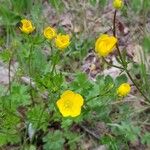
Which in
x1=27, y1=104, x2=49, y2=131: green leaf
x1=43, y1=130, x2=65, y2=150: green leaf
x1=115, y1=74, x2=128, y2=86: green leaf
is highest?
x1=115, y1=74, x2=128, y2=86: green leaf

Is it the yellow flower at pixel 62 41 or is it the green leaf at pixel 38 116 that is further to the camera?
the green leaf at pixel 38 116

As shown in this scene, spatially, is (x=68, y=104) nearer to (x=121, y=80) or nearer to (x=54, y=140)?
(x=54, y=140)

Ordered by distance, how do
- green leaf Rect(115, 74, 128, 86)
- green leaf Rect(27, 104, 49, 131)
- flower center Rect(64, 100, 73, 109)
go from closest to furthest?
flower center Rect(64, 100, 73, 109)
green leaf Rect(27, 104, 49, 131)
green leaf Rect(115, 74, 128, 86)

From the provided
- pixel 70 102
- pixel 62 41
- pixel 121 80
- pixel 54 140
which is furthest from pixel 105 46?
pixel 54 140

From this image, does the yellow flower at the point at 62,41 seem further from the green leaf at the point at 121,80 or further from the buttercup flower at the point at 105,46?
the green leaf at the point at 121,80

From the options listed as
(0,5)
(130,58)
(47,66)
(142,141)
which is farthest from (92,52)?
(142,141)

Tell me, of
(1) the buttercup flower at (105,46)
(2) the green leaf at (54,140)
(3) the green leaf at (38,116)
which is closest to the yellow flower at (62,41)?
(1) the buttercup flower at (105,46)

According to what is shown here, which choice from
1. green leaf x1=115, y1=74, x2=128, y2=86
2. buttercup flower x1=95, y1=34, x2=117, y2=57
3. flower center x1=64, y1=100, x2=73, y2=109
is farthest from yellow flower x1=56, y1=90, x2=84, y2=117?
Result: green leaf x1=115, y1=74, x2=128, y2=86

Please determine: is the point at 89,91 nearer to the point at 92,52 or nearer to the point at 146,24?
the point at 92,52

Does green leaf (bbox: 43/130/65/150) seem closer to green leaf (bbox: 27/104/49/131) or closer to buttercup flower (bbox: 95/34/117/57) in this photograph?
green leaf (bbox: 27/104/49/131)
